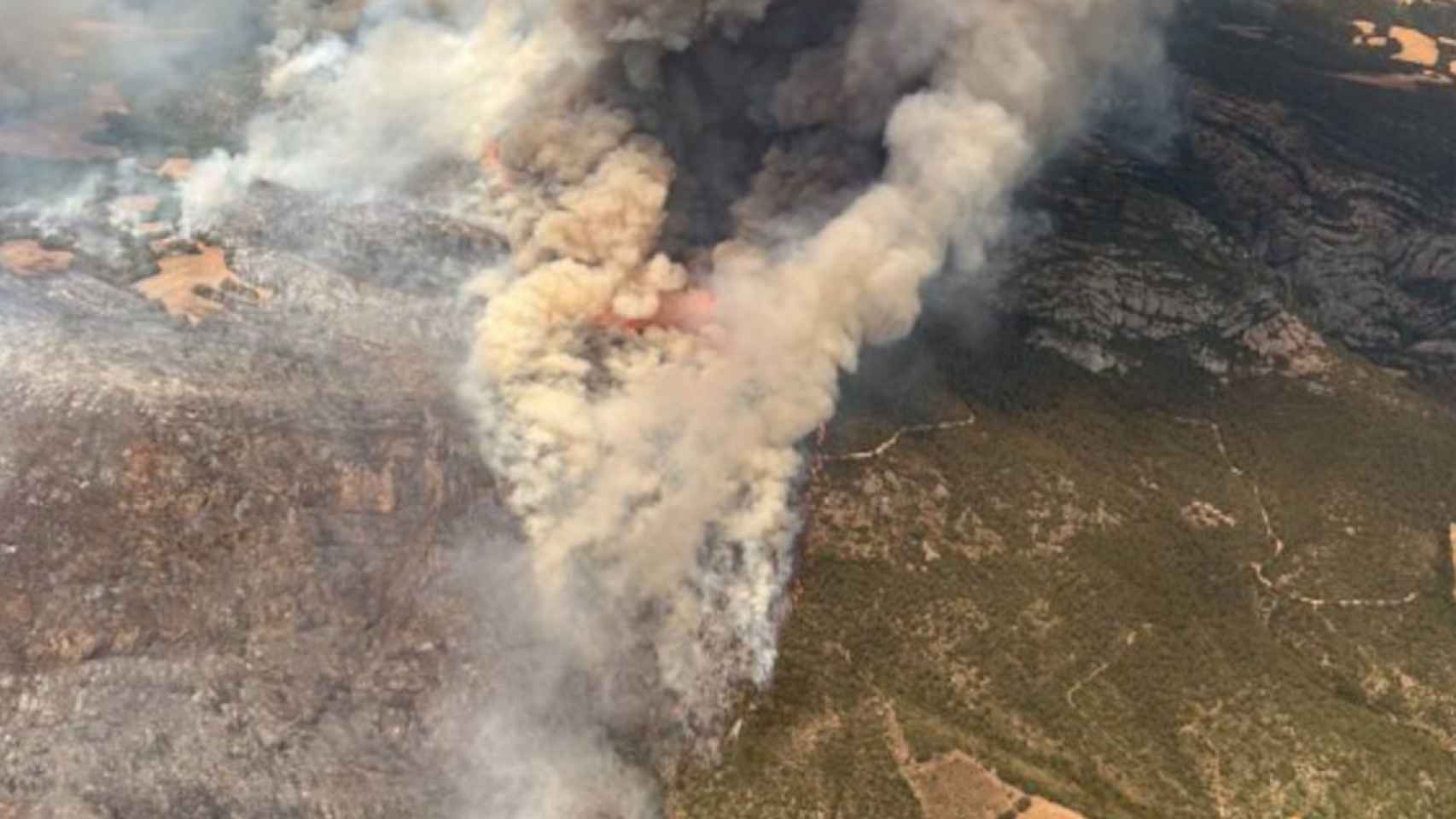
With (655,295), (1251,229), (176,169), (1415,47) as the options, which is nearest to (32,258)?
(176,169)

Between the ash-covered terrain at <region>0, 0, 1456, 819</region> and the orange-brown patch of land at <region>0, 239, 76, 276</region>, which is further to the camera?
the orange-brown patch of land at <region>0, 239, 76, 276</region>

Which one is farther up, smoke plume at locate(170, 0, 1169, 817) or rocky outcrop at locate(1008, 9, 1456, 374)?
smoke plume at locate(170, 0, 1169, 817)

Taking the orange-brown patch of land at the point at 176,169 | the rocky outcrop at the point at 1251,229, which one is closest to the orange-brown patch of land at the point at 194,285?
the orange-brown patch of land at the point at 176,169

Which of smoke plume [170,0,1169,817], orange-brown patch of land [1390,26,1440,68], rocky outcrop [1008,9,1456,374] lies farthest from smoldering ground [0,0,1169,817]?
orange-brown patch of land [1390,26,1440,68]

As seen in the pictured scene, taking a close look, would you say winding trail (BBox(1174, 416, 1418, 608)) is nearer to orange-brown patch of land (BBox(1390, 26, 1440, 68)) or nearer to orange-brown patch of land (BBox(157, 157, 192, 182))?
orange-brown patch of land (BBox(157, 157, 192, 182))

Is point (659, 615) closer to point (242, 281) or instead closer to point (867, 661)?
point (867, 661)

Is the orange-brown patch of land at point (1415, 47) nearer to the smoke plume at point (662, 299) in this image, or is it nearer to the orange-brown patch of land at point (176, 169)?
the smoke plume at point (662, 299)

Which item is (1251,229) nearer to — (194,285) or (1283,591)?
(1283,591)
